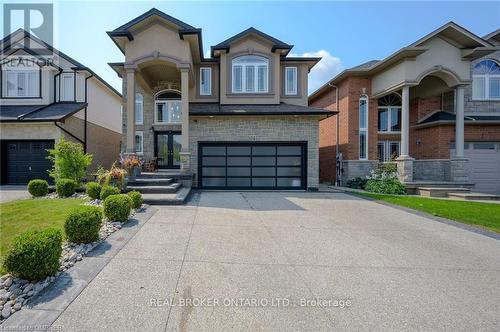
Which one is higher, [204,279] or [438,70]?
[438,70]

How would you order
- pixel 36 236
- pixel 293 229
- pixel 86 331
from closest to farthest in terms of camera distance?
pixel 86 331, pixel 36 236, pixel 293 229

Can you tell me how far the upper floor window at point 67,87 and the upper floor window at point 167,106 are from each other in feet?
18.2

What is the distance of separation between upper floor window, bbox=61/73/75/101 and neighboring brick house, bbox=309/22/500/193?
16221 millimetres

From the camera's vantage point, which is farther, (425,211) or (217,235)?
(425,211)

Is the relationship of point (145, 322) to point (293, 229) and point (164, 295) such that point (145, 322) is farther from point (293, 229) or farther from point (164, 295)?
point (293, 229)

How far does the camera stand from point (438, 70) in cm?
1375

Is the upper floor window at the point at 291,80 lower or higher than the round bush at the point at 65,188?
higher

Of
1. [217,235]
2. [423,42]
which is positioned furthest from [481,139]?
[217,235]

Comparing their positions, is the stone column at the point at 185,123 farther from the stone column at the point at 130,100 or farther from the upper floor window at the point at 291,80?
the upper floor window at the point at 291,80

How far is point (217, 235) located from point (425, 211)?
7.43m

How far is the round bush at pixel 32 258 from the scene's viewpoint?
10.6 feet

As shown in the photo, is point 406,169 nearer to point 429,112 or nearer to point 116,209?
point 429,112

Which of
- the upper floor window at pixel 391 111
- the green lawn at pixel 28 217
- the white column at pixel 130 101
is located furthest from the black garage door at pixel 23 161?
the upper floor window at pixel 391 111

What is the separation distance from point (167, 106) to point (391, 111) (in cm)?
1391
